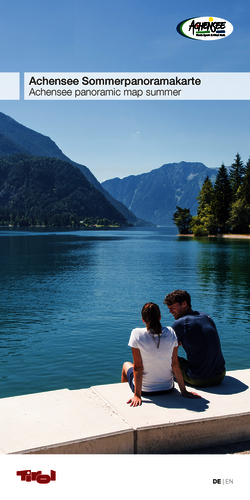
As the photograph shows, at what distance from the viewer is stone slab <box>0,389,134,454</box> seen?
14.3 ft

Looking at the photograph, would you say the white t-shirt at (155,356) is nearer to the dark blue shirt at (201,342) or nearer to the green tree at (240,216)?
the dark blue shirt at (201,342)

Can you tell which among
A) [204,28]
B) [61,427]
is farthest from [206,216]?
[61,427]

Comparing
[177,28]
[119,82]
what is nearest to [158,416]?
[119,82]

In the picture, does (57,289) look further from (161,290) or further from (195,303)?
(195,303)

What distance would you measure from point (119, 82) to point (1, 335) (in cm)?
1028

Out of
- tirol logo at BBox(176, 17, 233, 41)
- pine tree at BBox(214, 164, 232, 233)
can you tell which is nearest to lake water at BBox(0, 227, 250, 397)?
tirol logo at BBox(176, 17, 233, 41)

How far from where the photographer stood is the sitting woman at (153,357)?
5.58 metres

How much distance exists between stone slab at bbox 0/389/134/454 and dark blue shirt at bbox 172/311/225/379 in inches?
58.5

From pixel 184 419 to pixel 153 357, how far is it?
3.24 feet

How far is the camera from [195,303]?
922 inches

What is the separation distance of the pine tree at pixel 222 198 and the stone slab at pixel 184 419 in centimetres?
12324

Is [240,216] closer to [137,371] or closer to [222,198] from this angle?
[222,198]

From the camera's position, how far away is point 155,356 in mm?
5723
